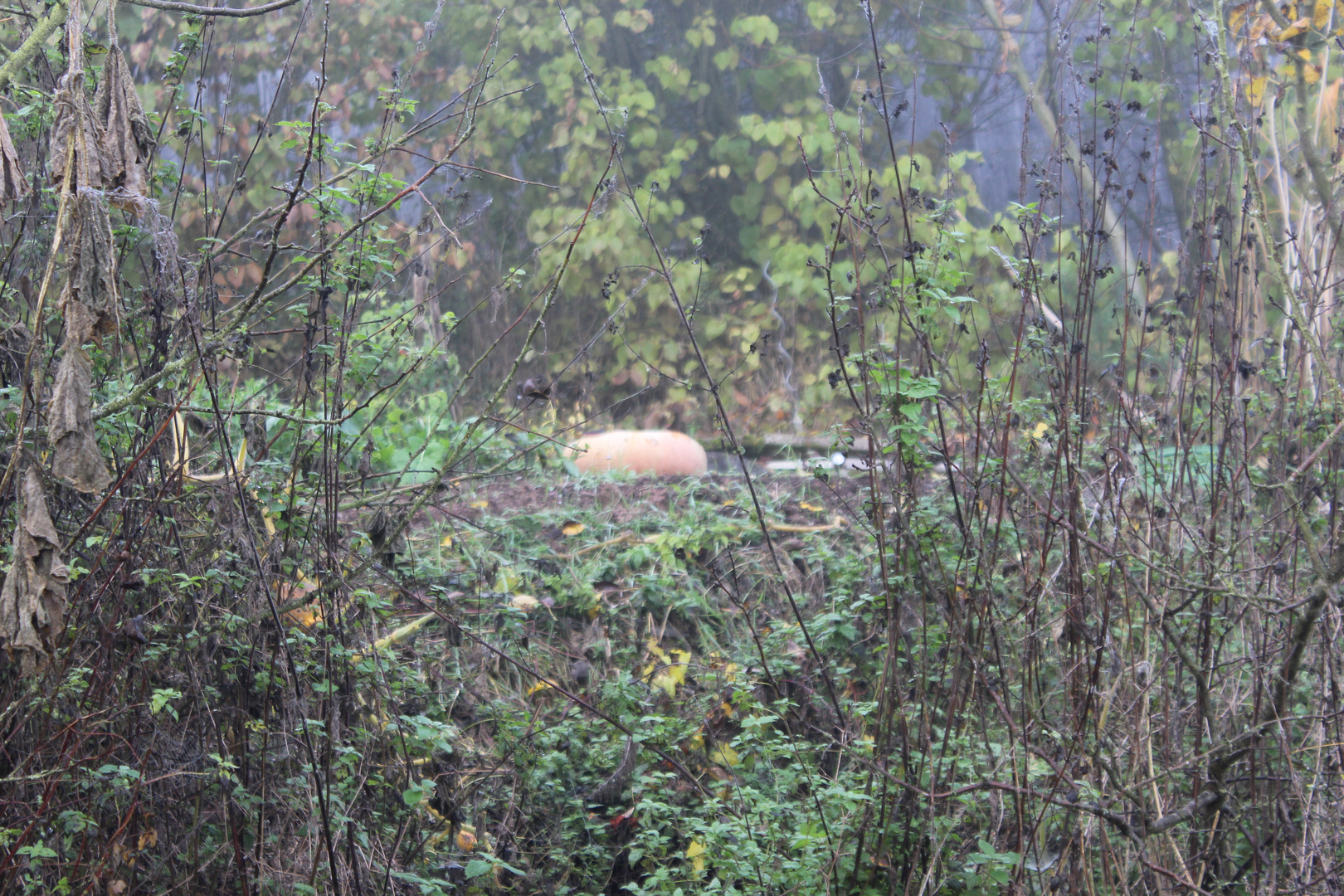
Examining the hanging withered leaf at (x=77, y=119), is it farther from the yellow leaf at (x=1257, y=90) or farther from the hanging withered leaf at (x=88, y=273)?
the yellow leaf at (x=1257, y=90)

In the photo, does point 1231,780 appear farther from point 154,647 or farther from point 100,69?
point 100,69

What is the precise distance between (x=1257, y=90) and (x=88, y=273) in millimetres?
3314

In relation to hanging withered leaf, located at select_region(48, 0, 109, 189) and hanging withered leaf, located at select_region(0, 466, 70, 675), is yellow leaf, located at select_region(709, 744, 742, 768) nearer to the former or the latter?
hanging withered leaf, located at select_region(0, 466, 70, 675)

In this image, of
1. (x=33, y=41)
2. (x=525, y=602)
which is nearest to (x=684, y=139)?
(x=525, y=602)

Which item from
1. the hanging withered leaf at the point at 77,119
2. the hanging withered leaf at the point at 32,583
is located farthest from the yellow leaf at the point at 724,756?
the hanging withered leaf at the point at 77,119

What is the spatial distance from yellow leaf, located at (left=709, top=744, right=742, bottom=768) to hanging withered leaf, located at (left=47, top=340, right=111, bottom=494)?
2038 millimetres

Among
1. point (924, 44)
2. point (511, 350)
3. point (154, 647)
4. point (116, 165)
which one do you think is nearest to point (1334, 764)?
point (154, 647)

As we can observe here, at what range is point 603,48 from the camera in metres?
8.47

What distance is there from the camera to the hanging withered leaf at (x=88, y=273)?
1.73 meters

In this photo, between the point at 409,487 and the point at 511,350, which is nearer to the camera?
the point at 409,487

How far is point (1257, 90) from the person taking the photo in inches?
133

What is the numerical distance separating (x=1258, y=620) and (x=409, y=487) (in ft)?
7.24

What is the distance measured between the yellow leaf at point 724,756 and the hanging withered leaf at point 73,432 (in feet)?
6.69

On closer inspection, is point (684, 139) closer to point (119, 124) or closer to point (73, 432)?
point (119, 124)
